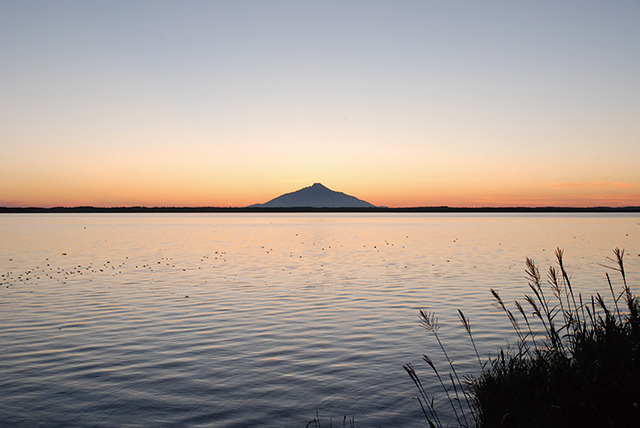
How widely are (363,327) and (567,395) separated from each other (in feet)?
35.0

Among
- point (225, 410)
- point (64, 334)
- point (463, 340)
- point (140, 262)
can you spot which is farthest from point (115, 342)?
point (140, 262)

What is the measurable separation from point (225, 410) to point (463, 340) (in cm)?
798

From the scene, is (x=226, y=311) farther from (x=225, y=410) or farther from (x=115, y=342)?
(x=225, y=410)

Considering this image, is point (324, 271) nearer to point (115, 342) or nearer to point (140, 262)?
point (140, 262)

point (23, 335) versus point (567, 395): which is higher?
→ point (567, 395)

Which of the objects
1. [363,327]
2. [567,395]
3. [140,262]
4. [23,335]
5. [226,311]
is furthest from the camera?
[140,262]

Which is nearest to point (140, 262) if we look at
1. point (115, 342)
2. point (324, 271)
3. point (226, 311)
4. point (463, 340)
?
point (324, 271)

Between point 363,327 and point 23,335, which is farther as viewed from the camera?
point 363,327

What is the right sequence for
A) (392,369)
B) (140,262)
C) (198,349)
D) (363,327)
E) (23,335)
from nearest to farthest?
(392,369) < (198,349) < (23,335) < (363,327) < (140,262)

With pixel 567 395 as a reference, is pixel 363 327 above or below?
below

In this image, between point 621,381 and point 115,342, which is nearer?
point 621,381

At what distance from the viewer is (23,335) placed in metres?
15.5

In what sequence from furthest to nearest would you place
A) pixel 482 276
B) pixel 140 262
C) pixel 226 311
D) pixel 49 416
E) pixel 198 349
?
1. pixel 140 262
2. pixel 482 276
3. pixel 226 311
4. pixel 198 349
5. pixel 49 416

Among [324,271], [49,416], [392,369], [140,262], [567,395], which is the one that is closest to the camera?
[567,395]
